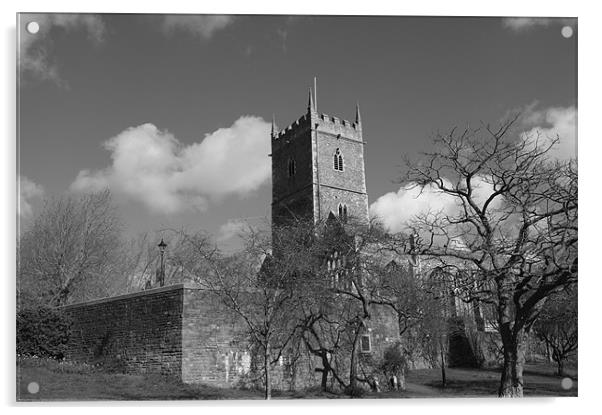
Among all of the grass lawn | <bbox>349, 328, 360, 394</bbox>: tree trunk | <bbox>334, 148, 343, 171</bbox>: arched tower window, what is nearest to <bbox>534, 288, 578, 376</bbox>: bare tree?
the grass lawn

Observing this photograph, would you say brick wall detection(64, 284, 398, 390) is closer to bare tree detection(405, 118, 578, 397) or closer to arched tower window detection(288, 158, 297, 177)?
bare tree detection(405, 118, 578, 397)

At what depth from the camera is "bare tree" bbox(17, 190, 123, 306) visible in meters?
14.1

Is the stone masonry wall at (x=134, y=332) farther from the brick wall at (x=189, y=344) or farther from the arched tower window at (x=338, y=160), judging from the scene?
the arched tower window at (x=338, y=160)

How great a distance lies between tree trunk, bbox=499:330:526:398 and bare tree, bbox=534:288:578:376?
1152 mm

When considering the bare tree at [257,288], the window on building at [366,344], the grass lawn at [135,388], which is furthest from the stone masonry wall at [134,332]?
the window on building at [366,344]

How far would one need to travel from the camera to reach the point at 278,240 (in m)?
15.4

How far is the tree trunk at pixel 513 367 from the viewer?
26.0 feet

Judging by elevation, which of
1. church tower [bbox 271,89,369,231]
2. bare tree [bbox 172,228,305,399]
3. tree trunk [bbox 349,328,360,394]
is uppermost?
church tower [bbox 271,89,369,231]

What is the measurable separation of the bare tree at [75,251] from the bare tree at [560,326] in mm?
8781

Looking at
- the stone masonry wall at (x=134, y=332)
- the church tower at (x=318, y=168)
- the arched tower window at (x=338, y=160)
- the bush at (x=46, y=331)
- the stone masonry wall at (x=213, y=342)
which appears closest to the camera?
the stone masonry wall at (x=213, y=342)

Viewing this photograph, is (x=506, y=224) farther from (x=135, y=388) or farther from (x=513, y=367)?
(x=135, y=388)
